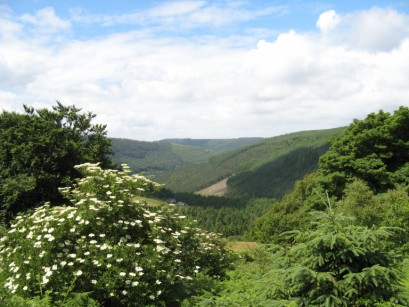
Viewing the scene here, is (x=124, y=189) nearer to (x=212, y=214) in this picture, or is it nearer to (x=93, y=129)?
(x=93, y=129)

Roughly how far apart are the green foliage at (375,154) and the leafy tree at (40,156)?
20800 mm

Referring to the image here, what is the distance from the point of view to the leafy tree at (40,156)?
68.8 ft

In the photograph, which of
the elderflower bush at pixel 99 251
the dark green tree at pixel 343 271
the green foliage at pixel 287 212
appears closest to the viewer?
the dark green tree at pixel 343 271

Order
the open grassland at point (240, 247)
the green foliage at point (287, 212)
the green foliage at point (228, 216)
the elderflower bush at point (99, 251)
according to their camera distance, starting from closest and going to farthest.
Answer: the elderflower bush at point (99, 251)
the open grassland at point (240, 247)
the green foliage at point (287, 212)
the green foliage at point (228, 216)

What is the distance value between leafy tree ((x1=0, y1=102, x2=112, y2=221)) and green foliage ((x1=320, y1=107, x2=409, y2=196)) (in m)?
20.8

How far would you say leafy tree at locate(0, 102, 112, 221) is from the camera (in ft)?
68.8

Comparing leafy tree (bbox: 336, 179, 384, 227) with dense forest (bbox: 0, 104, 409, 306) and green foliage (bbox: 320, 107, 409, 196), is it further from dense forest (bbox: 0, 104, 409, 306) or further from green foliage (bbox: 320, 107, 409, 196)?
green foliage (bbox: 320, 107, 409, 196)

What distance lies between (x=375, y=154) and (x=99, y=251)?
2745 cm

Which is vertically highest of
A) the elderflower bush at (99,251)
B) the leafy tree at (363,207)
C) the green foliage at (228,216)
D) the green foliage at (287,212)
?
the elderflower bush at (99,251)

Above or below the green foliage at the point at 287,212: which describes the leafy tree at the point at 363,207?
above

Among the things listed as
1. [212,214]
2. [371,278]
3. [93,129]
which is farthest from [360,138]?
[212,214]

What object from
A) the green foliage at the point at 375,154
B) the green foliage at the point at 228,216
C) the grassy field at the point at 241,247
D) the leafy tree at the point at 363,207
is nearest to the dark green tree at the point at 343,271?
the grassy field at the point at 241,247

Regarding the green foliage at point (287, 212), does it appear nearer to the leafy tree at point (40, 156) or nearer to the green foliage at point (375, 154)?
the green foliage at point (375, 154)

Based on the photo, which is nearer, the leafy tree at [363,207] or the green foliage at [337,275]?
the green foliage at [337,275]
